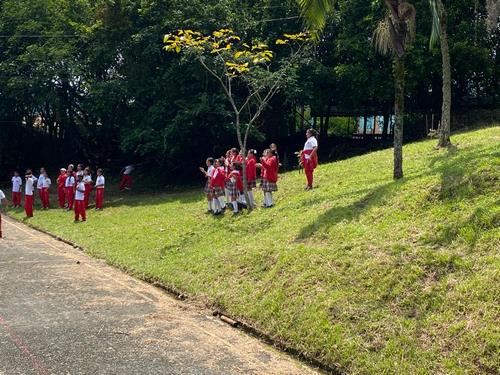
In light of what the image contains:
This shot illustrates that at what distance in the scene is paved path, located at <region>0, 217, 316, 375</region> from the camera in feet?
21.0

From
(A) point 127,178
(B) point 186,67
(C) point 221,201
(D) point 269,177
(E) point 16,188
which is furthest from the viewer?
(A) point 127,178

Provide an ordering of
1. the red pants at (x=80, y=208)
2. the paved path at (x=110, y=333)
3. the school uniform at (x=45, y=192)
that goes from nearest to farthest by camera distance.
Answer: the paved path at (x=110, y=333), the red pants at (x=80, y=208), the school uniform at (x=45, y=192)

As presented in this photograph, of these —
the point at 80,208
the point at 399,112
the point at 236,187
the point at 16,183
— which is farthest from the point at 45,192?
the point at 399,112

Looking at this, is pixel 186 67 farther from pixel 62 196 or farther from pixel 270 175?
pixel 270 175

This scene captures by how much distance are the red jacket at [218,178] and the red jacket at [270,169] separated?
1.25 metres

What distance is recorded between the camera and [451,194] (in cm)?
888

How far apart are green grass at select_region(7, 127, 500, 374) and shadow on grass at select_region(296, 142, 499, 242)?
0.10 feet

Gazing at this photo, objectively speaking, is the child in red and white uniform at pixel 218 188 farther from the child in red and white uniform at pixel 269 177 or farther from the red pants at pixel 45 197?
the red pants at pixel 45 197

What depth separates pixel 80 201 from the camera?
19.1m

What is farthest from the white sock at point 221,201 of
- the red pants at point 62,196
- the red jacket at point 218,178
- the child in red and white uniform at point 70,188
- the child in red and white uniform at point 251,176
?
the red pants at point 62,196

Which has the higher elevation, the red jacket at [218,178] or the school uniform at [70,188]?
the red jacket at [218,178]

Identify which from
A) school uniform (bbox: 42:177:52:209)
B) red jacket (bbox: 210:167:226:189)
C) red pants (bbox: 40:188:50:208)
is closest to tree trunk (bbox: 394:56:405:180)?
red jacket (bbox: 210:167:226:189)

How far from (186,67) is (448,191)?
16.3 meters

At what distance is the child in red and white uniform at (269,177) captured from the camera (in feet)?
45.7
